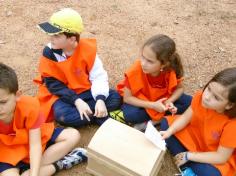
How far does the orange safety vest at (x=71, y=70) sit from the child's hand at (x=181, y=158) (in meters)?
0.79

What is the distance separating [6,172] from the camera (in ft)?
7.78

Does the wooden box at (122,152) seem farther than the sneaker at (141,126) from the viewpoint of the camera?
No

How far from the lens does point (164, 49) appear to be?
2.59 m

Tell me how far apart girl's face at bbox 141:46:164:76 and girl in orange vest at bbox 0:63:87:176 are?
2.17 feet

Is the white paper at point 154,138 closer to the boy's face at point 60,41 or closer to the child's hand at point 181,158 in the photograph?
the child's hand at point 181,158

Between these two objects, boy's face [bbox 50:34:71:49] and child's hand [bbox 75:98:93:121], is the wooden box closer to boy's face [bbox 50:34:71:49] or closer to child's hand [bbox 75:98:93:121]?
child's hand [bbox 75:98:93:121]

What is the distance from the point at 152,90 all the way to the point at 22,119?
936 mm

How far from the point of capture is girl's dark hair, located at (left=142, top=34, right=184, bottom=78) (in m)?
2.57

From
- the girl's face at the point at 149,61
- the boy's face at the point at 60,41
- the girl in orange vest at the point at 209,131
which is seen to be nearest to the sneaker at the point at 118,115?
the girl in orange vest at the point at 209,131

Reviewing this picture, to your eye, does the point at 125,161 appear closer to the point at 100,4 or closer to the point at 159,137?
the point at 159,137

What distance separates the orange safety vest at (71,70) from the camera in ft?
9.14

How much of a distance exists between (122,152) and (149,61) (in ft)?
2.00

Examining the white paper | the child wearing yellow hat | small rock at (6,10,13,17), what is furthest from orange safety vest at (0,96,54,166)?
small rock at (6,10,13,17)

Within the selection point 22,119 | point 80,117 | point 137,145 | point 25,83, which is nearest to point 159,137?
point 137,145
